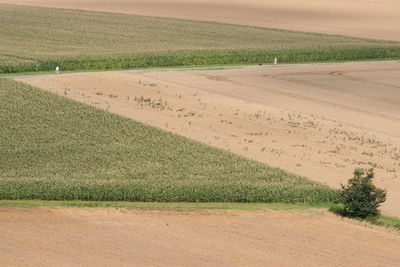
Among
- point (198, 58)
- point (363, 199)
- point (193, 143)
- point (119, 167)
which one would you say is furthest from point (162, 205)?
point (198, 58)

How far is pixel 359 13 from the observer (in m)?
109

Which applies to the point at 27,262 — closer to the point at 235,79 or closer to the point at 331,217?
the point at 331,217

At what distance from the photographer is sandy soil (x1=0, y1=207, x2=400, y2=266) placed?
19625 millimetres

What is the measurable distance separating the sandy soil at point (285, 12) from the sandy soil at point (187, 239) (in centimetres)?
6447

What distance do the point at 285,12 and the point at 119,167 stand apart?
84606 millimetres

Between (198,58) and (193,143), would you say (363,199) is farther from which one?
(198,58)

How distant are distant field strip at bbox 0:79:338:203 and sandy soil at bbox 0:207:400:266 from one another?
4.53ft

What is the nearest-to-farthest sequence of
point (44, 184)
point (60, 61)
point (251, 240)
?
1. point (251, 240)
2. point (44, 184)
3. point (60, 61)

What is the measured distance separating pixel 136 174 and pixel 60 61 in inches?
1305

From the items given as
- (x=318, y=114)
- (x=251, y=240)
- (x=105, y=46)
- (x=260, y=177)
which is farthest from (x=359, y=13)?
(x=251, y=240)

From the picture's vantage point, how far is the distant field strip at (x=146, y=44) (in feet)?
199

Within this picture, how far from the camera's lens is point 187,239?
21.2m

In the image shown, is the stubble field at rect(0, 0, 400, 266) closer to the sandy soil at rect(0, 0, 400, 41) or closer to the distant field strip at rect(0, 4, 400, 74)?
the distant field strip at rect(0, 4, 400, 74)

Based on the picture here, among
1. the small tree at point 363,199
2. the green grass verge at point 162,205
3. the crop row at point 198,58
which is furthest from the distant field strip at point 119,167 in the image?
the crop row at point 198,58
